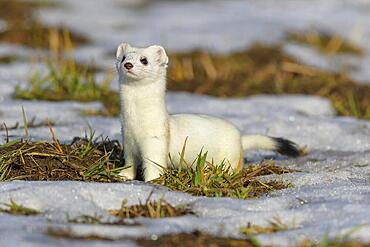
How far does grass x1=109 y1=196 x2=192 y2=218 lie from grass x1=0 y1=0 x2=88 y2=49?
6.01 meters

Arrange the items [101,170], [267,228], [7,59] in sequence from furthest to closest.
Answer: [7,59] < [101,170] < [267,228]

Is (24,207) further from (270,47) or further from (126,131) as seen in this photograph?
(270,47)

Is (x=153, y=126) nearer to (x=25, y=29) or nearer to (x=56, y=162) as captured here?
(x=56, y=162)

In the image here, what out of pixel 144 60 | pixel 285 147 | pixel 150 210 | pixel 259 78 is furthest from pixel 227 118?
pixel 150 210

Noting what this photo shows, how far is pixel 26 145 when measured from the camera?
434cm

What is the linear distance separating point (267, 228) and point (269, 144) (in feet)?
5.57

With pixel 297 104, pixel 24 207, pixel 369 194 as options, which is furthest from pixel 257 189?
pixel 297 104

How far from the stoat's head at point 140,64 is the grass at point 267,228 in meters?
1.33

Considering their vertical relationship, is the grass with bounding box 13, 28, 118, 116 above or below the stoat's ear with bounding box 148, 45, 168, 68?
below

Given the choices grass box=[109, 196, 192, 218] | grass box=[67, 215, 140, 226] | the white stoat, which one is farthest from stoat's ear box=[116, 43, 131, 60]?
grass box=[67, 215, 140, 226]

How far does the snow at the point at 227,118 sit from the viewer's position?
3.23 meters

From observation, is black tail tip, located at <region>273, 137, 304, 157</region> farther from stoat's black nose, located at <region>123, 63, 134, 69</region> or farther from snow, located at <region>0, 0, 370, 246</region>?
stoat's black nose, located at <region>123, 63, 134, 69</region>

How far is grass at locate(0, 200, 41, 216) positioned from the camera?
3.36 meters

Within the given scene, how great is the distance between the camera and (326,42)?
10.3 metres
